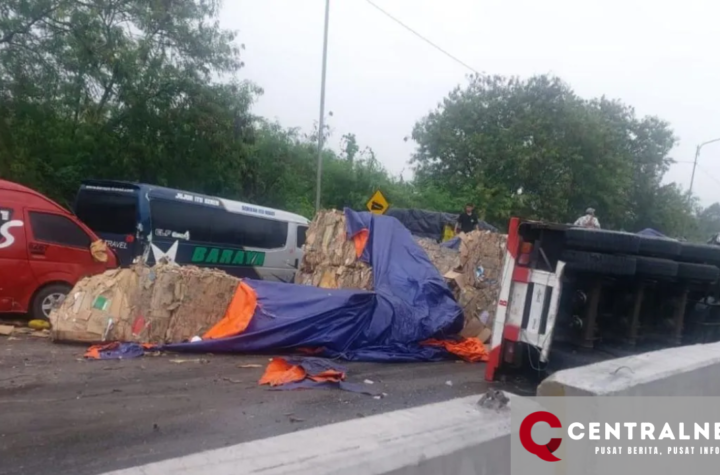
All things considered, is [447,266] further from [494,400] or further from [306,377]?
[494,400]

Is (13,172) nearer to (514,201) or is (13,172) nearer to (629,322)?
(629,322)

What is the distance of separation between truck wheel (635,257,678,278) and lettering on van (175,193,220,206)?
940 cm

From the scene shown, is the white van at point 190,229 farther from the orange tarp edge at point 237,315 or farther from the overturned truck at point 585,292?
the overturned truck at point 585,292

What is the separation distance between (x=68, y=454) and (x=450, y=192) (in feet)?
90.0

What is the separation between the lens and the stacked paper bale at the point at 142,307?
27.5ft

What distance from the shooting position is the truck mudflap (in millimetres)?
6270

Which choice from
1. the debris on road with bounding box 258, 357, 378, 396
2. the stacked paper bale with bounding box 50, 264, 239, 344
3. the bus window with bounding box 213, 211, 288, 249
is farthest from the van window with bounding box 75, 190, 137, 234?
the debris on road with bounding box 258, 357, 378, 396

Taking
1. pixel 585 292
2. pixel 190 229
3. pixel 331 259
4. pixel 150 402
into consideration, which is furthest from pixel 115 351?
pixel 190 229

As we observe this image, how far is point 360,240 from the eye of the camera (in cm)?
1098

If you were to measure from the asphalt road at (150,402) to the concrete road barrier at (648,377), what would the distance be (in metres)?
2.62

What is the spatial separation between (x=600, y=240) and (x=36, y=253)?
7.84 metres

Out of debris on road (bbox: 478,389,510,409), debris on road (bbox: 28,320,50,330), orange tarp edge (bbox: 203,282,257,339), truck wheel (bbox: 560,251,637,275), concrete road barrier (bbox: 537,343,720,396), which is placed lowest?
debris on road (bbox: 28,320,50,330)

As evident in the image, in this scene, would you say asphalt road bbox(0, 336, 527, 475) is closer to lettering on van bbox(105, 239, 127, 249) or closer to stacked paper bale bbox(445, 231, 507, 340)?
stacked paper bale bbox(445, 231, 507, 340)

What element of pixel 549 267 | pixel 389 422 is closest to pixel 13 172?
pixel 549 267
